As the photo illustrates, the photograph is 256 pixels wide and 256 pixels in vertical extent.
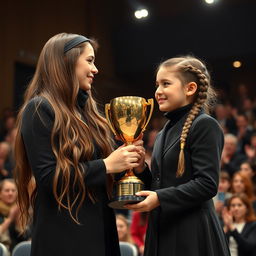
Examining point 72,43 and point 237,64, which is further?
point 237,64

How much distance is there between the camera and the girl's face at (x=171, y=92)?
2475 mm

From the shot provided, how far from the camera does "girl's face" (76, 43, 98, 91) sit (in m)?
2.49

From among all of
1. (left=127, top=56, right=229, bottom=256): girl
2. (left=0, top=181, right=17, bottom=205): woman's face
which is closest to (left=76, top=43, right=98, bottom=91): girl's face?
(left=127, top=56, right=229, bottom=256): girl

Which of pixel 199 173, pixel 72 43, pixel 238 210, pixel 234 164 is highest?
pixel 72 43

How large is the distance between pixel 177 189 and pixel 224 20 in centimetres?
782

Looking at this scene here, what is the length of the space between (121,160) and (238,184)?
3.36 meters

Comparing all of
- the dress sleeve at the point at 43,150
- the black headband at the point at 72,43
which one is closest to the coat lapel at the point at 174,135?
the dress sleeve at the point at 43,150

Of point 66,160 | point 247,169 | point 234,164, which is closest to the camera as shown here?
point 66,160

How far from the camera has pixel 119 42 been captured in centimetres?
1108

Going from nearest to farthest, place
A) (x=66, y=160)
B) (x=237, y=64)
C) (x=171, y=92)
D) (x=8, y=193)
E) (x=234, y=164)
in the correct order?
1. (x=66, y=160)
2. (x=171, y=92)
3. (x=8, y=193)
4. (x=234, y=164)
5. (x=237, y=64)

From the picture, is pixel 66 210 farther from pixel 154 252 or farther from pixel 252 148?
pixel 252 148

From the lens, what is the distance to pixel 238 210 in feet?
15.7

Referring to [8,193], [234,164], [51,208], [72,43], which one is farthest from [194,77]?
[234,164]

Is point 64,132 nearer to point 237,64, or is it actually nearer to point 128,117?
point 128,117
